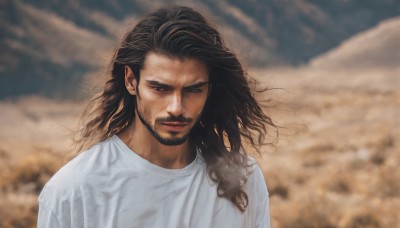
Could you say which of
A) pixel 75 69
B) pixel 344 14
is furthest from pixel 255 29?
pixel 75 69

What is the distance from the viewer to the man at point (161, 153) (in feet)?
8.03

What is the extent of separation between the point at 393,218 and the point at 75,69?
86.8 ft

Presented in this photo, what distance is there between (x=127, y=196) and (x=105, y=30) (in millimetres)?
37137

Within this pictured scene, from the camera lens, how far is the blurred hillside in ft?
108

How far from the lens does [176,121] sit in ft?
8.38

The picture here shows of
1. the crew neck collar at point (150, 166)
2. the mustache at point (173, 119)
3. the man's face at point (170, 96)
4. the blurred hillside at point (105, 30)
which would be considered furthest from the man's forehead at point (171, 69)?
the blurred hillside at point (105, 30)

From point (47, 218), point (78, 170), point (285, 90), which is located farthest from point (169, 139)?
point (285, 90)

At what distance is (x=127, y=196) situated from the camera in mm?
2496

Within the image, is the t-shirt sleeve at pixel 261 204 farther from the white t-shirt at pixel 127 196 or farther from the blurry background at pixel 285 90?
the blurry background at pixel 285 90

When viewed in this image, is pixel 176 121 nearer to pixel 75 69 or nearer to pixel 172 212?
pixel 172 212

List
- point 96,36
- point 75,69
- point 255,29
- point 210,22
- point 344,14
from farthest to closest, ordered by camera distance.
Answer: point 344,14 → point 255,29 → point 96,36 → point 75,69 → point 210,22

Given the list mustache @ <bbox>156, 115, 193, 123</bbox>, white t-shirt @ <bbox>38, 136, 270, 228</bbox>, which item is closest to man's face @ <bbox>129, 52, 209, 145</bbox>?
mustache @ <bbox>156, 115, 193, 123</bbox>

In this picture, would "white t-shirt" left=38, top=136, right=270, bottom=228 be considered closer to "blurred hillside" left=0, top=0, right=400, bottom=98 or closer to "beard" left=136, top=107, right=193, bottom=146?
"beard" left=136, top=107, right=193, bottom=146

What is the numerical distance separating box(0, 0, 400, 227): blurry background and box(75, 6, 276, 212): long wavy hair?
14 centimetres
